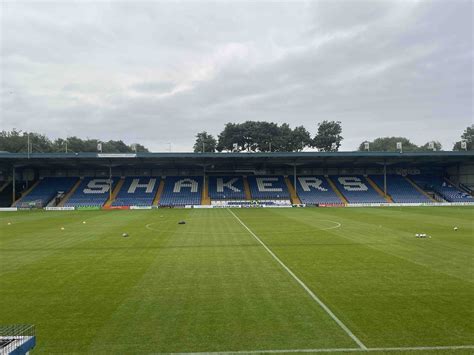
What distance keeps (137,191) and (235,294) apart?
53.2 m

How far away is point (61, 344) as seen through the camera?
7570 mm

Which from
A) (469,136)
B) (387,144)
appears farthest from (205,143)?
(469,136)

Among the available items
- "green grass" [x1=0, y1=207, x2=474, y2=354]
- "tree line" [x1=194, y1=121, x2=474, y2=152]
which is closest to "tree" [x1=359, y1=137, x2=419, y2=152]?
"tree line" [x1=194, y1=121, x2=474, y2=152]

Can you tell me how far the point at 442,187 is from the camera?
206 ft

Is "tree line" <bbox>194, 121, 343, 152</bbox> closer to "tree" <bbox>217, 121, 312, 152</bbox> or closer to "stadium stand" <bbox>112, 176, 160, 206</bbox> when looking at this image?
"tree" <bbox>217, 121, 312, 152</bbox>

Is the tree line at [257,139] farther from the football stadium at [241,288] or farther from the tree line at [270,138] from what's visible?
the football stadium at [241,288]

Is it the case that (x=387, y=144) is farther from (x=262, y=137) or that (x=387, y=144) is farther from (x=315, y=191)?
(x=315, y=191)

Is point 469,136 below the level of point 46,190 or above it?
above

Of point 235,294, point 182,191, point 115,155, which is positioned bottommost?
point 235,294

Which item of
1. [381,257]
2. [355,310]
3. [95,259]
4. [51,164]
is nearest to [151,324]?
[355,310]

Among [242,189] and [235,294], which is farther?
[242,189]

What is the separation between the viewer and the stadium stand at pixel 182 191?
5800 cm

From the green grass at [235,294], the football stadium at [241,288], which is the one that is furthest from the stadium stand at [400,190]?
the green grass at [235,294]

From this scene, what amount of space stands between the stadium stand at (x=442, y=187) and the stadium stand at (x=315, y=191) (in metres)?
16.7
